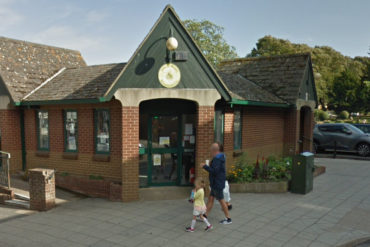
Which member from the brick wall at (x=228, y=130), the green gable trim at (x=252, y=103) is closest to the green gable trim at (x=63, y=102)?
the green gable trim at (x=252, y=103)

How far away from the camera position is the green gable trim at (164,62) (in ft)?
26.8

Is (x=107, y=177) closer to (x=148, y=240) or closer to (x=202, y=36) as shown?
(x=148, y=240)

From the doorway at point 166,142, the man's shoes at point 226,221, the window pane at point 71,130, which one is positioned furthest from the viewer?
the window pane at point 71,130

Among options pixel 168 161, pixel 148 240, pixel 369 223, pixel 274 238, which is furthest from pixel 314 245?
pixel 168 161

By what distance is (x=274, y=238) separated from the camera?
19.3 ft

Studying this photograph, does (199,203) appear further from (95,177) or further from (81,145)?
(81,145)

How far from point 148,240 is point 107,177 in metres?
3.68

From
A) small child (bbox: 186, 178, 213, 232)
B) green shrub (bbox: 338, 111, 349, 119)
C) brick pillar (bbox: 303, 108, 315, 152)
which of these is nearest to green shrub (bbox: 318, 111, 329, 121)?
green shrub (bbox: 338, 111, 349, 119)

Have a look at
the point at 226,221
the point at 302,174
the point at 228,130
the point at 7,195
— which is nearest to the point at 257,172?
the point at 302,174

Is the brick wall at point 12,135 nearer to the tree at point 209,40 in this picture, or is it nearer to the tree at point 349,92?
the tree at point 209,40

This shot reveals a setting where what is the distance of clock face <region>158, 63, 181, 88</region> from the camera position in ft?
27.2

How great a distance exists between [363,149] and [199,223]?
13.7m

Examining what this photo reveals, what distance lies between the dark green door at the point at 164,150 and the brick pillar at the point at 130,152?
0.59 metres

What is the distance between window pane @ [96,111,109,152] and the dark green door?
55.8 inches
